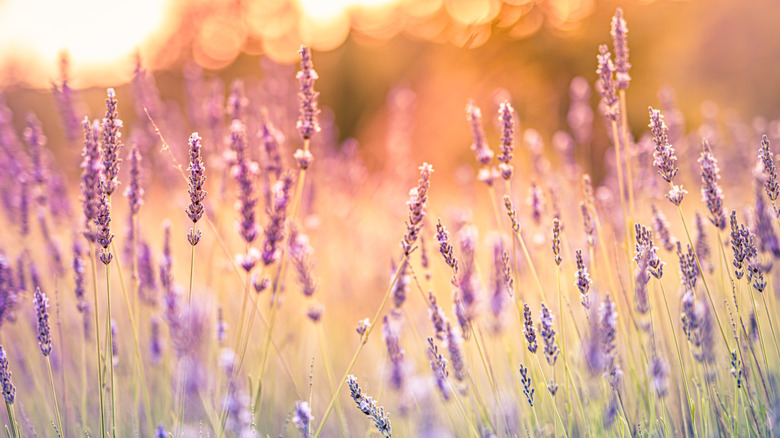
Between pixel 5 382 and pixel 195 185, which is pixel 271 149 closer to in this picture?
pixel 195 185

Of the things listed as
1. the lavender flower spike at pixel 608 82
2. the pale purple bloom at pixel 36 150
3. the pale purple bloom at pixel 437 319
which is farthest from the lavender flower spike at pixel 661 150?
the pale purple bloom at pixel 36 150

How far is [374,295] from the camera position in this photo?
132 inches

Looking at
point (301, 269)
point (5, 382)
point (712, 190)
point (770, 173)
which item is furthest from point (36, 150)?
point (770, 173)

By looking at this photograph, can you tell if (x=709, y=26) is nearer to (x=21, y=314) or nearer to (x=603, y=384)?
(x=603, y=384)

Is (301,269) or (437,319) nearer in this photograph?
(437,319)

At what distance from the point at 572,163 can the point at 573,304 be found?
951 mm

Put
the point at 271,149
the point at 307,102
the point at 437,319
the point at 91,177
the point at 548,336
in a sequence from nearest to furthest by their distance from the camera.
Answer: the point at 548,336
the point at 91,177
the point at 437,319
the point at 307,102
the point at 271,149

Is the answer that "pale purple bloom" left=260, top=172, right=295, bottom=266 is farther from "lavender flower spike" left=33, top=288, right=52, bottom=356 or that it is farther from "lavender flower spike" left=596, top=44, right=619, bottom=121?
"lavender flower spike" left=596, top=44, right=619, bottom=121

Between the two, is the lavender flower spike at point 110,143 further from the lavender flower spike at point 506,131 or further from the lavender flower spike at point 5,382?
the lavender flower spike at point 506,131

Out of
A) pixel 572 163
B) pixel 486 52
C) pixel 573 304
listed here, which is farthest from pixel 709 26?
pixel 573 304

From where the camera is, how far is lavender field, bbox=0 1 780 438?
1.37 meters

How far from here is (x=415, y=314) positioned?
2.97 metres

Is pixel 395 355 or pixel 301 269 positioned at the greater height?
pixel 301 269

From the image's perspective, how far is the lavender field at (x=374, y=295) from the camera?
1365mm
